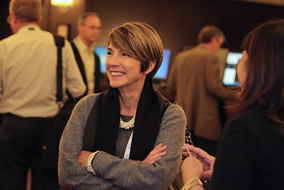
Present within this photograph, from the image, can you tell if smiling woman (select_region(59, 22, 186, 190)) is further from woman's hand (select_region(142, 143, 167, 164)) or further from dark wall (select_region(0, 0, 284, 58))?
dark wall (select_region(0, 0, 284, 58))

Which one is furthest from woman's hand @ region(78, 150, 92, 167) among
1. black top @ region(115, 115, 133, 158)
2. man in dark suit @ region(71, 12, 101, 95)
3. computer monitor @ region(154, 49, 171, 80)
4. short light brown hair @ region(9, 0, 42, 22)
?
computer monitor @ region(154, 49, 171, 80)

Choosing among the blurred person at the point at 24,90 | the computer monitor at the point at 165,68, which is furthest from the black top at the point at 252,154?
the computer monitor at the point at 165,68

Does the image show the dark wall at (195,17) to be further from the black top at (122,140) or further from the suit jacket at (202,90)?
the black top at (122,140)

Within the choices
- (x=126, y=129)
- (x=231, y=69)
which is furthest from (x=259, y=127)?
(x=231, y=69)

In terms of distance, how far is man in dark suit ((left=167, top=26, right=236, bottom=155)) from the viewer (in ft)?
11.9

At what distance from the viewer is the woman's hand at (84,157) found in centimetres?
155

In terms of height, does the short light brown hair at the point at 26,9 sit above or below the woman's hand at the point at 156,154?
above

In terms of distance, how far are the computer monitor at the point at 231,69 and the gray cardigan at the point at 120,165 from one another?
11.1ft

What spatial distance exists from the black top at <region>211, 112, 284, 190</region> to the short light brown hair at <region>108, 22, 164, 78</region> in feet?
2.32

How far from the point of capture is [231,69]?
491 centimetres

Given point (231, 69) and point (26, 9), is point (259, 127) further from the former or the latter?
point (231, 69)

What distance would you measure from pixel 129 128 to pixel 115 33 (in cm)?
47

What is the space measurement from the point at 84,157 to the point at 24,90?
1024 mm

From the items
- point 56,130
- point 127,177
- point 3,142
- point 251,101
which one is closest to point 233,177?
point 251,101
